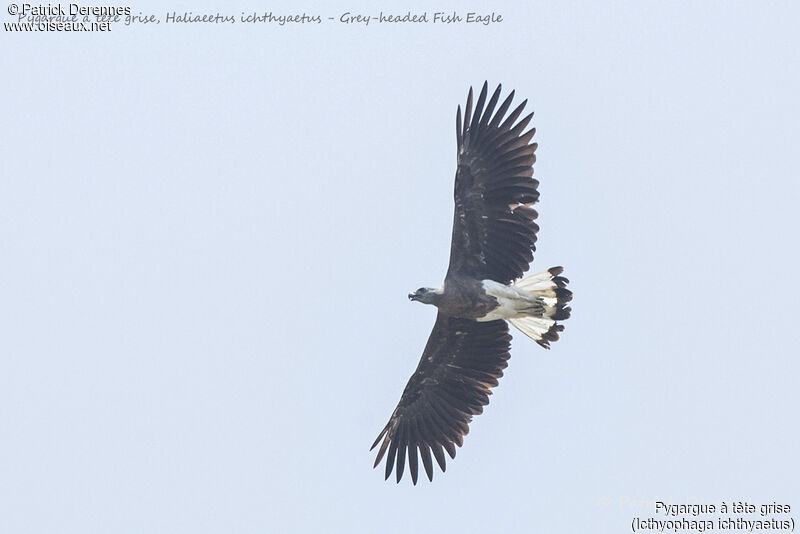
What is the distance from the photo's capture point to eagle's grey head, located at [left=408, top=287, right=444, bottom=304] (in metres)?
19.7

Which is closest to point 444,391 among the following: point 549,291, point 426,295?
point 426,295

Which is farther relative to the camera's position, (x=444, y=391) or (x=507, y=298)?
(x=444, y=391)

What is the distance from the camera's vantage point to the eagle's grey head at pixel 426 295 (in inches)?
777

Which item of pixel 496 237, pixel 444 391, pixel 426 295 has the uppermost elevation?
pixel 496 237

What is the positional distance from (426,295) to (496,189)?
165cm

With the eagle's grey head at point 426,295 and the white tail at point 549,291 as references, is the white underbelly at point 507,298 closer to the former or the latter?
the white tail at point 549,291

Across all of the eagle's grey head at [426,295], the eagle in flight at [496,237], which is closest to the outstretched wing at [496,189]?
the eagle in flight at [496,237]

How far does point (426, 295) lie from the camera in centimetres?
1977

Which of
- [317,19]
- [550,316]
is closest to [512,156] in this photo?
[550,316]

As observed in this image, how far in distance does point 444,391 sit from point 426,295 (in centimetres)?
180

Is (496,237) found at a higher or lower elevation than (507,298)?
higher

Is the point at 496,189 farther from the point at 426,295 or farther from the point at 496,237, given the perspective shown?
the point at 426,295

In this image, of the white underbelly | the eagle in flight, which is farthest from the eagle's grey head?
the white underbelly

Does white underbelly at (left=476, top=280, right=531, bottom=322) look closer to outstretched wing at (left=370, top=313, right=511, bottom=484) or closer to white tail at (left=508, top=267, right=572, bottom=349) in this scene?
white tail at (left=508, top=267, right=572, bottom=349)
